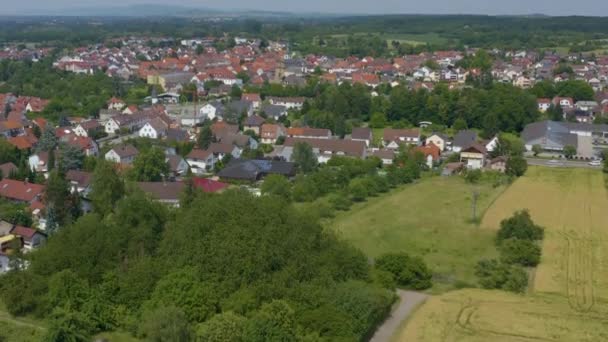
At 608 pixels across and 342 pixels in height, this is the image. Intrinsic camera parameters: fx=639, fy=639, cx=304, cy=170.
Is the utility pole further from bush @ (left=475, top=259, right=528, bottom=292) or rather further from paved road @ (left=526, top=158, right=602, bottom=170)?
paved road @ (left=526, top=158, right=602, bottom=170)

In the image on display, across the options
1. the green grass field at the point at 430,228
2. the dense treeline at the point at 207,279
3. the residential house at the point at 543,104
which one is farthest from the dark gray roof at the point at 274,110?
the dense treeline at the point at 207,279

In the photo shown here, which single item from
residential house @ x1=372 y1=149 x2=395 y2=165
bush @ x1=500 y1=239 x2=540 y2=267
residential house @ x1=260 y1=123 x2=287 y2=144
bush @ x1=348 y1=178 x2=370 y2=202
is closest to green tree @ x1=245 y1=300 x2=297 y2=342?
bush @ x1=500 y1=239 x2=540 y2=267

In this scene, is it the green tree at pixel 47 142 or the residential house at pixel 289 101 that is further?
the residential house at pixel 289 101

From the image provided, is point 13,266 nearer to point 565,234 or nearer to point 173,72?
point 565,234

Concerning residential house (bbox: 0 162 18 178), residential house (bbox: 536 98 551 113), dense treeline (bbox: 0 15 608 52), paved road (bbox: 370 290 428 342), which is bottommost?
paved road (bbox: 370 290 428 342)

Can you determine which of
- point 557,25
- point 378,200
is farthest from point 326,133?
point 557,25

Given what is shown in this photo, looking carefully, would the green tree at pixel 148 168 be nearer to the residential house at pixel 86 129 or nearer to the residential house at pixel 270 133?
the residential house at pixel 86 129

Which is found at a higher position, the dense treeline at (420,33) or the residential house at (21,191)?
the dense treeline at (420,33)
